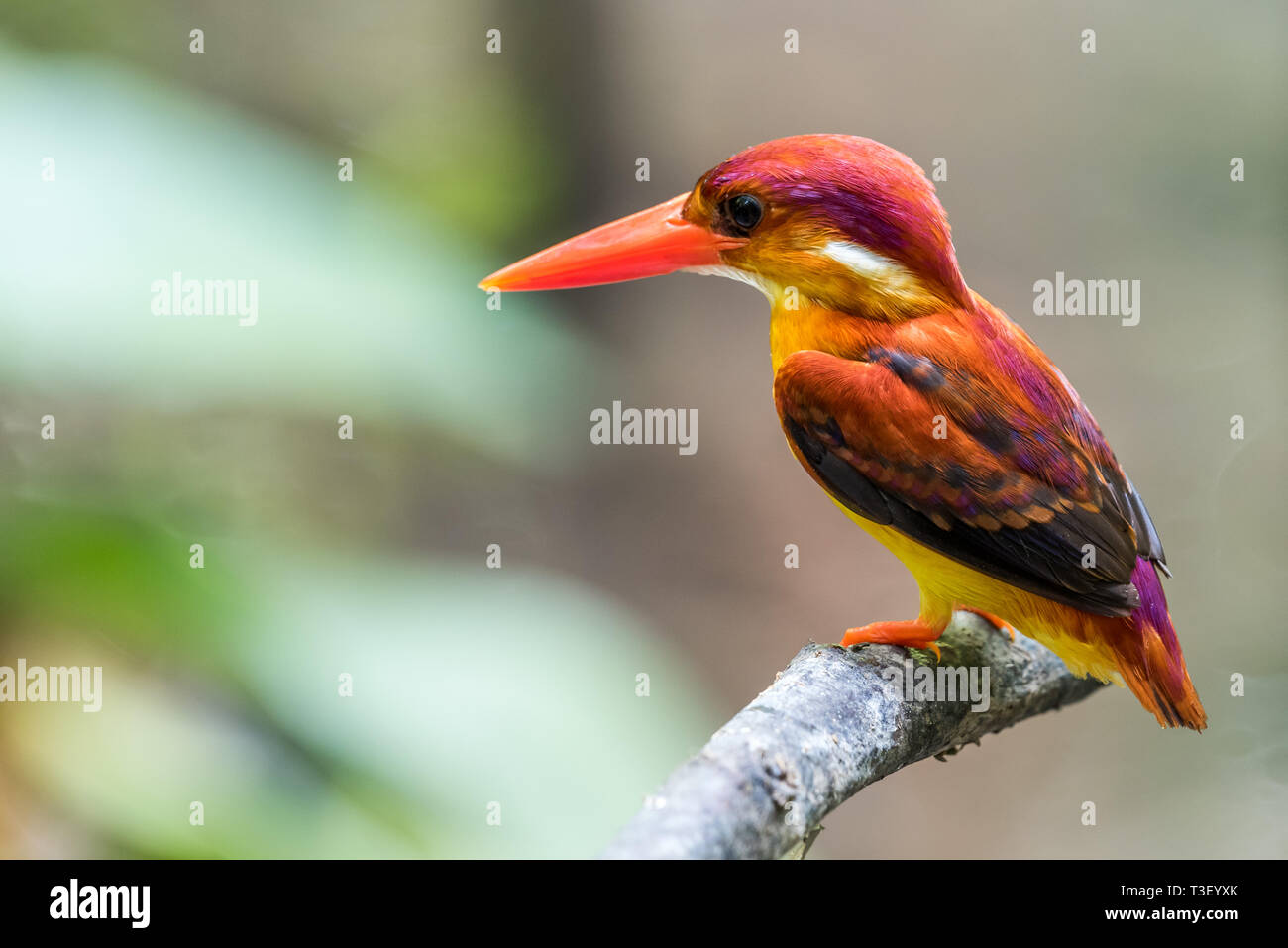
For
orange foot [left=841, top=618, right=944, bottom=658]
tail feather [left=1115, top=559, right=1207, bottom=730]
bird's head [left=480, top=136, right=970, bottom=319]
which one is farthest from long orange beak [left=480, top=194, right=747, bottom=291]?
tail feather [left=1115, top=559, right=1207, bottom=730]

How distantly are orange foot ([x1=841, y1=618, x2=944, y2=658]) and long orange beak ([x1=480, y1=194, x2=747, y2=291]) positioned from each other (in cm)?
40

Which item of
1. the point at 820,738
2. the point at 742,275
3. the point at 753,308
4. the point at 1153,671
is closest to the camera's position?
the point at 820,738

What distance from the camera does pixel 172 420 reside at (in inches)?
72.0

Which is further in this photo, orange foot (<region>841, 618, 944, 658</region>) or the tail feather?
orange foot (<region>841, 618, 944, 658</region>)

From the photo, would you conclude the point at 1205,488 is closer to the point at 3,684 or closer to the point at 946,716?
the point at 946,716

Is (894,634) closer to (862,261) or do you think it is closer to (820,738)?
(820,738)

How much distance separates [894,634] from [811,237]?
15.9 inches

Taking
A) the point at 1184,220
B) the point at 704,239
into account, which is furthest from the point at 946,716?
the point at 1184,220

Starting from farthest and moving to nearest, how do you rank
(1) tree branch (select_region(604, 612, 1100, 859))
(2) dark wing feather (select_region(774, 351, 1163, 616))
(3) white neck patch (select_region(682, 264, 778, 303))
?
(3) white neck patch (select_region(682, 264, 778, 303)) < (2) dark wing feather (select_region(774, 351, 1163, 616)) < (1) tree branch (select_region(604, 612, 1100, 859))

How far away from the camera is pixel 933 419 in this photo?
0.99m

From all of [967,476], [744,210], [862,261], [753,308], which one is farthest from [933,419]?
[753,308]

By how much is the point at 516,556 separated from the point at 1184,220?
6.77 ft

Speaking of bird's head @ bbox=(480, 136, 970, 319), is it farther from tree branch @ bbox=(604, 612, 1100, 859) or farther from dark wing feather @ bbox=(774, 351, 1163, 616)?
tree branch @ bbox=(604, 612, 1100, 859)

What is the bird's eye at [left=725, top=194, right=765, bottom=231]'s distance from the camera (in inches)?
41.8
